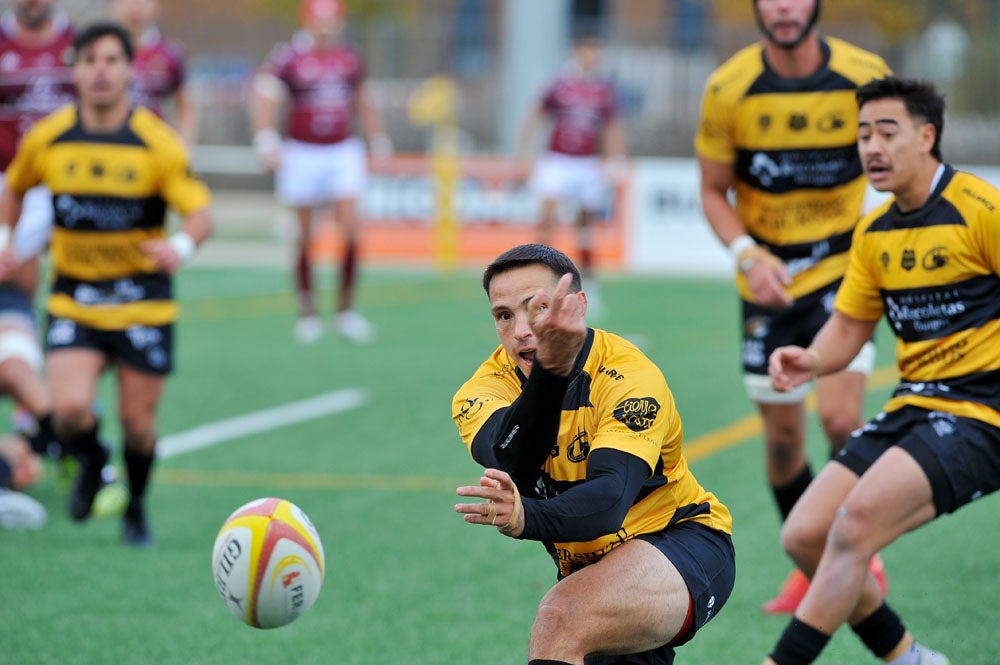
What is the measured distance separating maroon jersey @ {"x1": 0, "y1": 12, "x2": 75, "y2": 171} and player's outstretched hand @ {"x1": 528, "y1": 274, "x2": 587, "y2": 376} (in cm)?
661

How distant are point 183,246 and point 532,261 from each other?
3.53 m

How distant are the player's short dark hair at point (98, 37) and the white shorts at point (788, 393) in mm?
3292

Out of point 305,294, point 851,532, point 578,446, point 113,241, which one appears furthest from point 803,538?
point 305,294

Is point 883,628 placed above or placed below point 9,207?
below

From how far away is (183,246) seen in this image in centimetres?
713

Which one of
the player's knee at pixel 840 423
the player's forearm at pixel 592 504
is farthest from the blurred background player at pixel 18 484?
the player's forearm at pixel 592 504

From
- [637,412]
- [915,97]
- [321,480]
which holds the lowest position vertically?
[321,480]

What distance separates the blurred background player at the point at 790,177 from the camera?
611 centimetres

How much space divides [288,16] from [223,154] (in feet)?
21.5

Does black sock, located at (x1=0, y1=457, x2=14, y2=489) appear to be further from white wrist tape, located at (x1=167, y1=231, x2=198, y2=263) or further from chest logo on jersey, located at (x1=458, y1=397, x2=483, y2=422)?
chest logo on jersey, located at (x1=458, y1=397, x2=483, y2=422)

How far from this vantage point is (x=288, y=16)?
121 feet

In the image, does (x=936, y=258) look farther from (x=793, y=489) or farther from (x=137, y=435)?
(x=137, y=435)

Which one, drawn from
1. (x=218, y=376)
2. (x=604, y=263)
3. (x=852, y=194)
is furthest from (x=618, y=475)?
(x=604, y=263)

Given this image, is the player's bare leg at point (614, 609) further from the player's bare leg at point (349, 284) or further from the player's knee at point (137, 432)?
the player's bare leg at point (349, 284)
